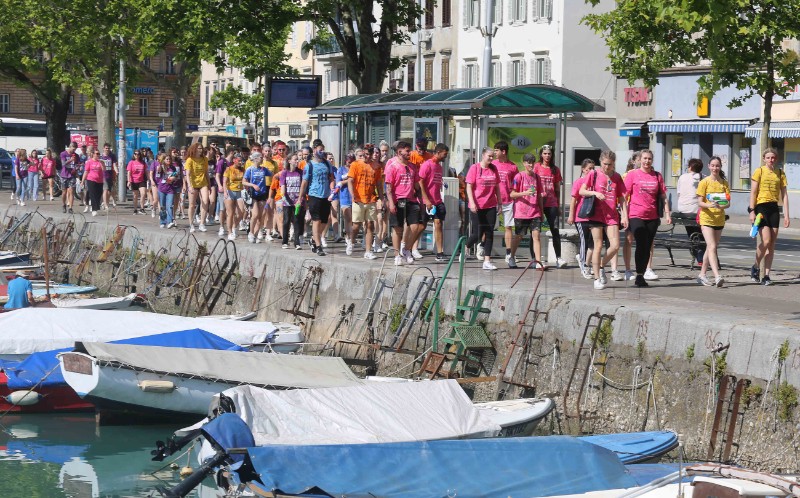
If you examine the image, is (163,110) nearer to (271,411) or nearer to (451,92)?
(451,92)

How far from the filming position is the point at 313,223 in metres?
24.6

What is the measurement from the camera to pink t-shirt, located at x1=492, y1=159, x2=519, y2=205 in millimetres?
22172

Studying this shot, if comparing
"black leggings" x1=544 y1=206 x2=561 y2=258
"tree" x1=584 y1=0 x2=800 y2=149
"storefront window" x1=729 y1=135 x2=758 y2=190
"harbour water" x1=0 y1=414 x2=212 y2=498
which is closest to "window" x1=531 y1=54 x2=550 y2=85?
"storefront window" x1=729 y1=135 x2=758 y2=190

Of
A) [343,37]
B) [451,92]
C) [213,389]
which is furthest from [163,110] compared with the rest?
[213,389]

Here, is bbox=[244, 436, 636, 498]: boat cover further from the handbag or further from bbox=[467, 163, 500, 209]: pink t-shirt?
bbox=[467, 163, 500, 209]: pink t-shirt

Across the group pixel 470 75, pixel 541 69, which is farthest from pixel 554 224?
pixel 470 75

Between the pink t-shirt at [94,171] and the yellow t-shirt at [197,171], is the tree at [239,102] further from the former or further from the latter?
the yellow t-shirt at [197,171]

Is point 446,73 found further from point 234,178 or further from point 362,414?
point 362,414

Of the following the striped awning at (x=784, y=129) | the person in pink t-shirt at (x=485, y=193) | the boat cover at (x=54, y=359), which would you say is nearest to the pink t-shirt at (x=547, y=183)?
the person in pink t-shirt at (x=485, y=193)

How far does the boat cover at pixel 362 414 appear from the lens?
542 inches

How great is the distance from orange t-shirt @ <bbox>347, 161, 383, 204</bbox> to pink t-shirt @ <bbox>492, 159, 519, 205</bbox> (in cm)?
235

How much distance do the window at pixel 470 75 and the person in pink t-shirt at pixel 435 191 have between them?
136 ft

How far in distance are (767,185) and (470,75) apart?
151ft

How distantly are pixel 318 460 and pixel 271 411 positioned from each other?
2.21 meters
